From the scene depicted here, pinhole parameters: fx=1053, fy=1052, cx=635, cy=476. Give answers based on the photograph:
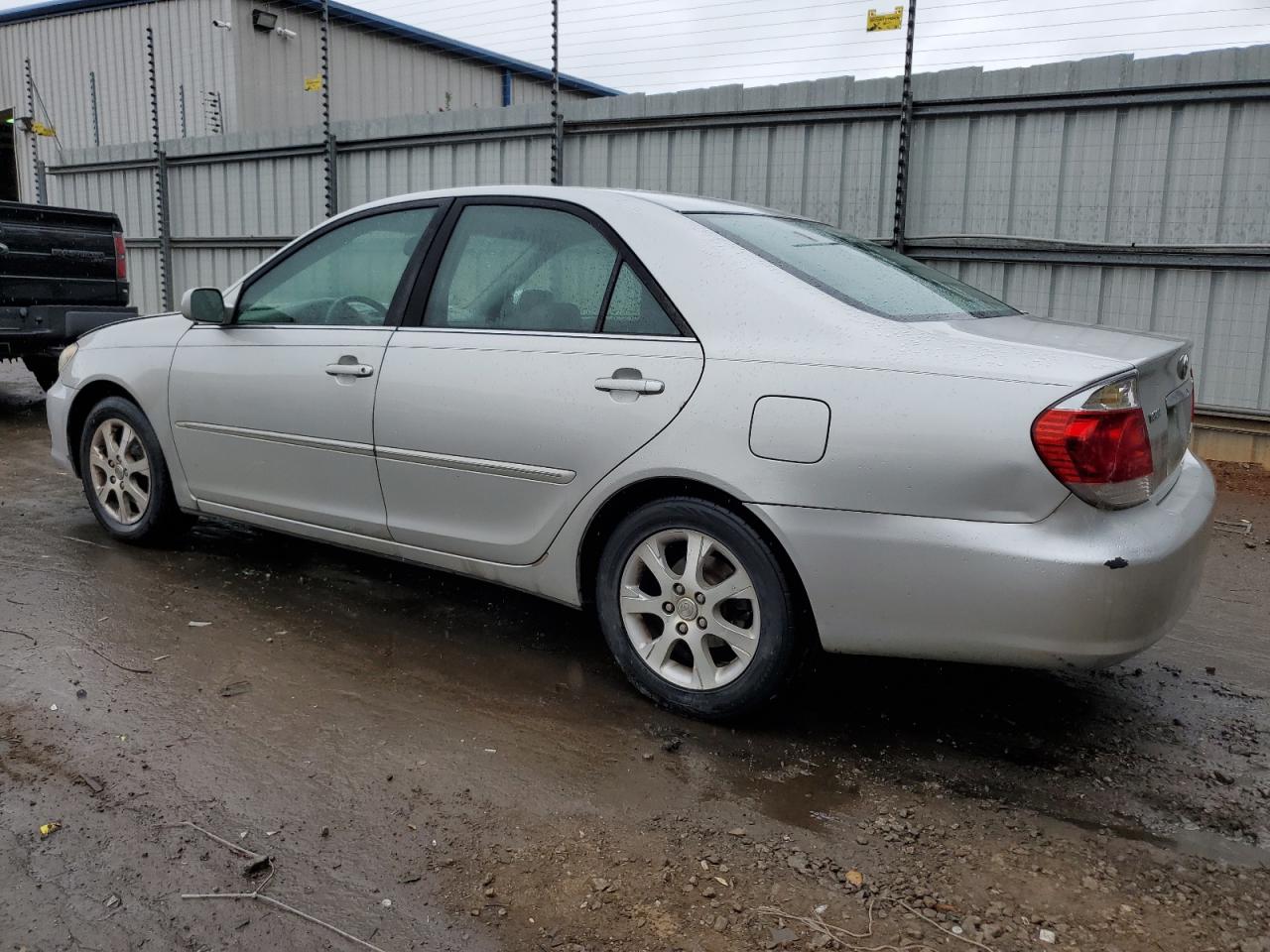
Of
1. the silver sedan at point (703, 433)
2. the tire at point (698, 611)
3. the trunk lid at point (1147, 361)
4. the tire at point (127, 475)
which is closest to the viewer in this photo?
the silver sedan at point (703, 433)

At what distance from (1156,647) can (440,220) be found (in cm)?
309

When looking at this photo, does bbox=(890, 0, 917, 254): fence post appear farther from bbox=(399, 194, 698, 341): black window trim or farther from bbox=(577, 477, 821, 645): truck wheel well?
bbox=(577, 477, 821, 645): truck wheel well

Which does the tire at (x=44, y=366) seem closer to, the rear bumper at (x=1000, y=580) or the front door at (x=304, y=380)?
the front door at (x=304, y=380)

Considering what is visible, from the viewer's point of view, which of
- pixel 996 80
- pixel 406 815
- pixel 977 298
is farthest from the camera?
pixel 996 80

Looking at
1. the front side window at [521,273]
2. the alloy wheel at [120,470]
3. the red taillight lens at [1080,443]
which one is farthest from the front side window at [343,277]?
the red taillight lens at [1080,443]

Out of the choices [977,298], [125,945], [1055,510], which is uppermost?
[977,298]

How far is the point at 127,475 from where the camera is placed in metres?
4.81

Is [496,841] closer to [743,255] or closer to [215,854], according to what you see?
[215,854]

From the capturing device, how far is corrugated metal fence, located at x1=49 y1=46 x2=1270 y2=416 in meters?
6.80

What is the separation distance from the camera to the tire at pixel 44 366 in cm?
888

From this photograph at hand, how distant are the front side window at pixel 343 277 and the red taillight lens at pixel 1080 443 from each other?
2360 millimetres

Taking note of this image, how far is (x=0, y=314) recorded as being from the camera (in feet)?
26.8

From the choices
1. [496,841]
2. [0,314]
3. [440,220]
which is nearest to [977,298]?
[440,220]

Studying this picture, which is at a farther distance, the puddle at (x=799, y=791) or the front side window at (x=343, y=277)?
the front side window at (x=343, y=277)
